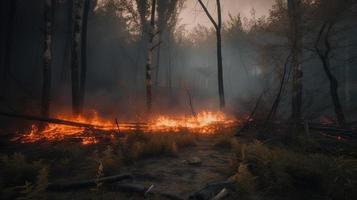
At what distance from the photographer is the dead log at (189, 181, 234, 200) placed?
5249 millimetres

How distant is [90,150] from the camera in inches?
365

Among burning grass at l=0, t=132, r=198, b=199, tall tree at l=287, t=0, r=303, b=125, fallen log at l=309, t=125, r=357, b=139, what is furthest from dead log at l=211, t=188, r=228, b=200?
tall tree at l=287, t=0, r=303, b=125

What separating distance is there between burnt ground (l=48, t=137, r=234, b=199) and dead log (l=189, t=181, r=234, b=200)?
0.35m

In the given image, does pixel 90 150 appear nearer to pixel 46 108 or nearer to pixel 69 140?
pixel 69 140

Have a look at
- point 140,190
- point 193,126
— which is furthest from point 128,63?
point 140,190

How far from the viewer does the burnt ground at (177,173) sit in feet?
18.4

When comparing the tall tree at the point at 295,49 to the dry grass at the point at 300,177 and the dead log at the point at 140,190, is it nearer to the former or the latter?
the dry grass at the point at 300,177

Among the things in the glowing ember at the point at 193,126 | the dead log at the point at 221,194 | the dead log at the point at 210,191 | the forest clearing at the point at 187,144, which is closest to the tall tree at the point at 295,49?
the forest clearing at the point at 187,144

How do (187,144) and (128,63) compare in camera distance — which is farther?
(128,63)

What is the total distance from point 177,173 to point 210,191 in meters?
1.96

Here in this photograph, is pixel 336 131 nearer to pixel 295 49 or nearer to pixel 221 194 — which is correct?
pixel 295 49

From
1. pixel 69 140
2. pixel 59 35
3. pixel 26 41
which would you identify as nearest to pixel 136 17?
pixel 59 35

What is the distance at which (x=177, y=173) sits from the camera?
7.25 meters

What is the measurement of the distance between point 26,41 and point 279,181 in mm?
38444
